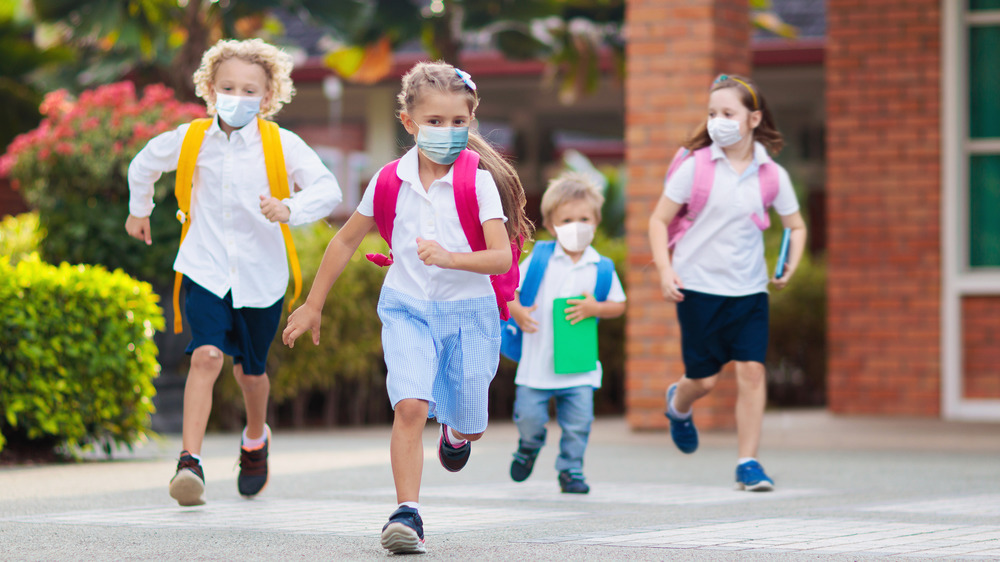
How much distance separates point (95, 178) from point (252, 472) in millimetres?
4751

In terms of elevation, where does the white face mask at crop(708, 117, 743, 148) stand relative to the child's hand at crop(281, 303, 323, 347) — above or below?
above

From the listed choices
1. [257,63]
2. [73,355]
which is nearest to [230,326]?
[257,63]

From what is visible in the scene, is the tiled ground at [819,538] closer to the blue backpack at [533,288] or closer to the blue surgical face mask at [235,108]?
the blue backpack at [533,288]

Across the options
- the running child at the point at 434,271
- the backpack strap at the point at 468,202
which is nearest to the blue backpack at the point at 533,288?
the running child at the point at 434,271

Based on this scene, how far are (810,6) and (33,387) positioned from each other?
13.5 metres

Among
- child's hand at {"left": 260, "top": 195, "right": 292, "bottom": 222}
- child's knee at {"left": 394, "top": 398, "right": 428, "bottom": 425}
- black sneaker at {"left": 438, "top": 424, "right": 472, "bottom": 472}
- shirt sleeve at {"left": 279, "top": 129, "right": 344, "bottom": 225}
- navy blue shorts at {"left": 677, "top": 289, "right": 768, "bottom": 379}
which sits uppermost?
shirt sleeve at {"left": 279, "top": 129, "right": 344, "bottom": 225}

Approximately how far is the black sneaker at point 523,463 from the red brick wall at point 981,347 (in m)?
5.53

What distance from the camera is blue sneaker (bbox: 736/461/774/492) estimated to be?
6.55m

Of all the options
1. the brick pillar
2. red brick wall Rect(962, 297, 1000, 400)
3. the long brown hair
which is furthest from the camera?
red brick wall Rect(962, 297, 1000, 400)

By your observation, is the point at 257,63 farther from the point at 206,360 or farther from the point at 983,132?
the point at 983,132

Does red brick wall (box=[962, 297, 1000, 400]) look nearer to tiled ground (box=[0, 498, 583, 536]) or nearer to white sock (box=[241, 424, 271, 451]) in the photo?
tiled ground (box=[0, 498, 583, 536])

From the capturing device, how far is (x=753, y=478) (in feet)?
21.5

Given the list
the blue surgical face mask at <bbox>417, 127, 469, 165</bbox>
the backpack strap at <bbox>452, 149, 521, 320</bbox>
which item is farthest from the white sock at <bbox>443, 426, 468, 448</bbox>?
the blue surgical face mask at <bbox>417, 127, 469, 165</bbox>

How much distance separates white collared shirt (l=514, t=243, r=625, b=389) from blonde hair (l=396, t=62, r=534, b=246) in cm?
144
